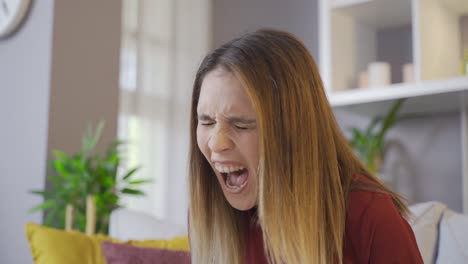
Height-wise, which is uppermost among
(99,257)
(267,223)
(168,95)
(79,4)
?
(79,4)

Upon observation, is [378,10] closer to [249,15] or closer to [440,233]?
[249,15]

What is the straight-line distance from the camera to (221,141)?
1197 mm

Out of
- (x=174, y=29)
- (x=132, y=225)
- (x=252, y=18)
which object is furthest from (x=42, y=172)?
(x=252, y=18)

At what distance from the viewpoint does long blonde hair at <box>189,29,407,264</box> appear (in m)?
1.15

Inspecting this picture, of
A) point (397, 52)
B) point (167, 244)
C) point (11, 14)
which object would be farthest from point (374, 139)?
point (11, 14)

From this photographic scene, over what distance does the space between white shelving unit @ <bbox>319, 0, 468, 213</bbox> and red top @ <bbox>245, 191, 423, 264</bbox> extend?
1765 millimetres

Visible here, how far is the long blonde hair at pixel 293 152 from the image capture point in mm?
1153

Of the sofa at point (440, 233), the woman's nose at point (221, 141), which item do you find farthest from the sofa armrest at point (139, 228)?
the woman's nose at point (221, 141)

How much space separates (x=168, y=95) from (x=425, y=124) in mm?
1695

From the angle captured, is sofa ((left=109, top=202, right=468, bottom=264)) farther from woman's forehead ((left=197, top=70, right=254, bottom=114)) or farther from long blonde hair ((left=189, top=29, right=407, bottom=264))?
woman's forehead ((left=197, top=70, right=254, bottom=114))

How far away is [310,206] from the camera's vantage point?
116cm

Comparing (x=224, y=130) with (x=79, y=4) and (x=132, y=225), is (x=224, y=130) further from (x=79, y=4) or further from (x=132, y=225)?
(x=79, y=4)

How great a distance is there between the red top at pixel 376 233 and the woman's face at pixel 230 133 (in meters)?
0.20

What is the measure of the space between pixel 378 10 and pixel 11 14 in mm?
1810
